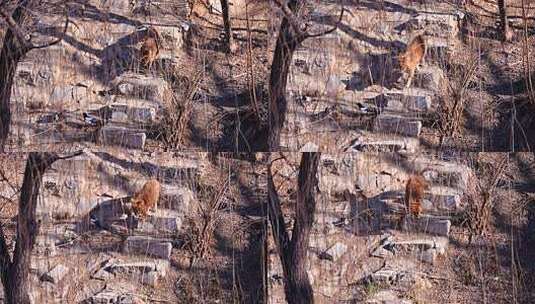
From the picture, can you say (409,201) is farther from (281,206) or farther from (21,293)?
(21,293)

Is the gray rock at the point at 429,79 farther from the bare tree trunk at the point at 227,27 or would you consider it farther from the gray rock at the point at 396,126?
the bare tree trunk at the point at 227,27

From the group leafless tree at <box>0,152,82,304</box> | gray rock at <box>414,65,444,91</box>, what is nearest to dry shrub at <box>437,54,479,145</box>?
gray rock at <box>414,65,444,91</box>

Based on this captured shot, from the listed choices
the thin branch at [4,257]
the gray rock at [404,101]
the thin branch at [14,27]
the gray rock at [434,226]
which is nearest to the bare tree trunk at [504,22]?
the gray rock at [404,101]

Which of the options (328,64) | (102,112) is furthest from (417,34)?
(102,112)

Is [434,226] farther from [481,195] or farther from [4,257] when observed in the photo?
[4,257]

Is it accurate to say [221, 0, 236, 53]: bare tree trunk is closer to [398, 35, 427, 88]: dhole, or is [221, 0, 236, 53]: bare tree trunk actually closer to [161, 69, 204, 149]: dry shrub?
[161, 69, 204, 149]: dry shrub

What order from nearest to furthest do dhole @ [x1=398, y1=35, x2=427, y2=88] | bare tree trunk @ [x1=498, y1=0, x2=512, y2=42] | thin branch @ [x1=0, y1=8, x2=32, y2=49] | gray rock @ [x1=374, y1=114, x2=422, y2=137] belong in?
thin branch @ [x1=0, y1=8, x2=32, y2=49]
gray rock @ [x1=374, y1=114, x2=422, y2=137]
dhole @ [x1=398, y1=35, x2=427, y2=88]
bare tree trunk @ [x1=498, y1=0, x2=512, y2=42]

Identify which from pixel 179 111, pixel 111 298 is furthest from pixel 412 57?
pixel 111 298
